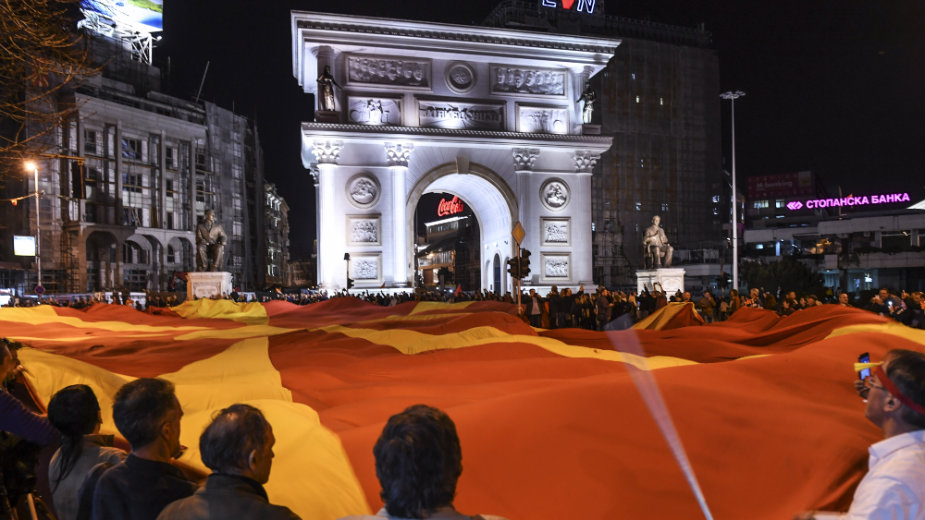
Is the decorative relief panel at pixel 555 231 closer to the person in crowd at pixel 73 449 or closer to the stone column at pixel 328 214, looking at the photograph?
the stone column at pixel 328 214

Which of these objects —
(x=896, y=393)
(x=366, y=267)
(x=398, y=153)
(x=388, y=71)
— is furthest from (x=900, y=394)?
(x=388, y=71)

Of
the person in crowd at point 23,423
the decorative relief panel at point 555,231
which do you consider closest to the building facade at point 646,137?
the decorative relief panel at point 555,231

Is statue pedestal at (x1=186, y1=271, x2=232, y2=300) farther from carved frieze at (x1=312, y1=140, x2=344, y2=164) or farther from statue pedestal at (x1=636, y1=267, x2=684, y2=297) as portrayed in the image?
statue pedestal at (x1=636, y1=267, x2=684, y2=297)

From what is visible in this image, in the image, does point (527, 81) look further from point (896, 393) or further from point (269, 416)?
point (896, 393)

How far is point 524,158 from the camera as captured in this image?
32750mm

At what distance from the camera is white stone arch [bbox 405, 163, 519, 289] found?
32.2 metres

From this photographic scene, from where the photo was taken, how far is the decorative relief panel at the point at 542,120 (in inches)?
1305

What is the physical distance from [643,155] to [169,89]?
48151mm

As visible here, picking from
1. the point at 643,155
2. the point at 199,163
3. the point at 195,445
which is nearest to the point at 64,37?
the point at 195,445

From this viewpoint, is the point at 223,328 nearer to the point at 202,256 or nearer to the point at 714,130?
the point at 202,256

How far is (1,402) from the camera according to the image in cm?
340

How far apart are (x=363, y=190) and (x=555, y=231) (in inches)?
395

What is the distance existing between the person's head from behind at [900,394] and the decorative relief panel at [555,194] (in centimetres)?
3102

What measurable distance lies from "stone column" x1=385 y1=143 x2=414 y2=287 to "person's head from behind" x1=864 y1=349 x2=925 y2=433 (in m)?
28.5
